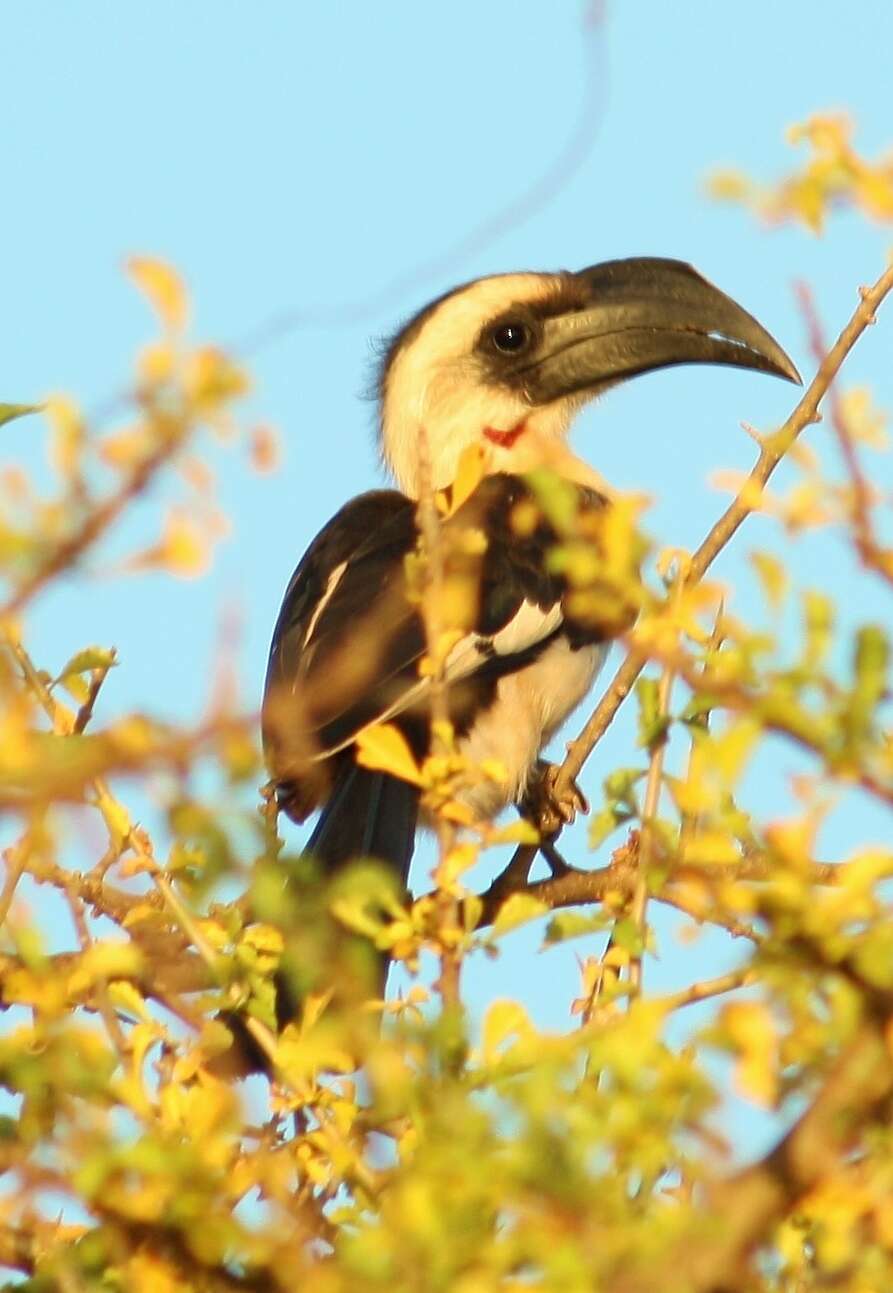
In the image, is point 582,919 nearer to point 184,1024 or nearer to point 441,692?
point 441,692

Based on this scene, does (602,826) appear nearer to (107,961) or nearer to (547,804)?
(107,961)

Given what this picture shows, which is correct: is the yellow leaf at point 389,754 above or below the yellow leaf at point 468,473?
below

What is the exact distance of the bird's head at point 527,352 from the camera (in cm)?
478

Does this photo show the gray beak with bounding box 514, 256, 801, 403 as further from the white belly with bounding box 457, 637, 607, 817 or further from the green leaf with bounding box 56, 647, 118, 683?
the green leaf with bounding box 56, 647, 118, 683

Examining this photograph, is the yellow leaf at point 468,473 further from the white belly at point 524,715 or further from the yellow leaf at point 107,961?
the white belly at point 524,715

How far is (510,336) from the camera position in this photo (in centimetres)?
492

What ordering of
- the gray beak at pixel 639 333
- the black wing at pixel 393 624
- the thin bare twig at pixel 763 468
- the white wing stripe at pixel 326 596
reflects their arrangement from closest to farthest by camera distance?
the thin bare twig at pixel 763 468, the black wing at pixel 393 624, the white wing stripe at pixel 326 596, the gray beak at pixel 639 333

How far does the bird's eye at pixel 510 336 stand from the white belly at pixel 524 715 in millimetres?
1116

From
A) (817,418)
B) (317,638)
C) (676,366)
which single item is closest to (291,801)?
(317,638)

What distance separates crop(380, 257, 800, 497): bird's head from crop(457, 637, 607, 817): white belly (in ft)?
2.91

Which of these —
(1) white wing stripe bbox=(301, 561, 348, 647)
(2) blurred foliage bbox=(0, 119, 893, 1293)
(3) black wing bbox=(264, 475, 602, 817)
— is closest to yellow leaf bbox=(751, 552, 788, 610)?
(2) blurred foliage bbox=(0, 119, 893, 1293)

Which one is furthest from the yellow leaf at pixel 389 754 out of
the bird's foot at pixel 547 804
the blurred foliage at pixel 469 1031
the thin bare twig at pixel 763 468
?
the bird's foot at pixel 547 804

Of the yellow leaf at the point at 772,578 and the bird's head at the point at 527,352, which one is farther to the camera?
the bird's head at the point at 527,352

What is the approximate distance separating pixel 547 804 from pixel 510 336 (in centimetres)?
140
